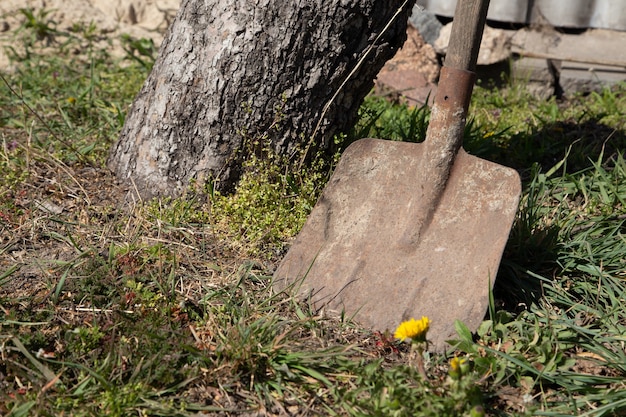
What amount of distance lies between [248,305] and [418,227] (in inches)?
25.3

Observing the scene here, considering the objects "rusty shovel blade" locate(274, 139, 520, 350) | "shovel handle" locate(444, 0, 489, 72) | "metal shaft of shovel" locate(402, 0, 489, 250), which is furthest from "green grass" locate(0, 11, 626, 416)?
"shovel handle" locate(444, 0, 489, 72)

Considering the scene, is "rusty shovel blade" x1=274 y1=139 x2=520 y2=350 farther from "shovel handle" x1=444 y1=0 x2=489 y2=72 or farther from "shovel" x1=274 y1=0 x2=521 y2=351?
"shovel handle" x1=444 y1=0 x2=489 y2=72

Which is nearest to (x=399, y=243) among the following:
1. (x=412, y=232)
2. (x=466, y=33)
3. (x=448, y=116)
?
(x=412, y=232)

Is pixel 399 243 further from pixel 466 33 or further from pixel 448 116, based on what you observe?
pixel 466 33

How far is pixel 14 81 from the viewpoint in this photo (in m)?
3.98

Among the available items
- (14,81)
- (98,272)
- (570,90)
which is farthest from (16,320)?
A: (570,90)

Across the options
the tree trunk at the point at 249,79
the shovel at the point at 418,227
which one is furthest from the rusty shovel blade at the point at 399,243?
the tree trunk at the point at 249,79

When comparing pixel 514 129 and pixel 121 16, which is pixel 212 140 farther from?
pixel 121 16

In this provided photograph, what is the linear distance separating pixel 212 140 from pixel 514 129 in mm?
1779

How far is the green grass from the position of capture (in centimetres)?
200

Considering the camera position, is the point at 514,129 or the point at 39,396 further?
the point at 514,129

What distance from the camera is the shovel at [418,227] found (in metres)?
2.33

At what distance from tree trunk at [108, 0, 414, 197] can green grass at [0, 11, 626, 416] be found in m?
0.12

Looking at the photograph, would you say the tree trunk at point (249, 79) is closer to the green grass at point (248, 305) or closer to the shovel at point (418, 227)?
the green grass at point (248, 305)
